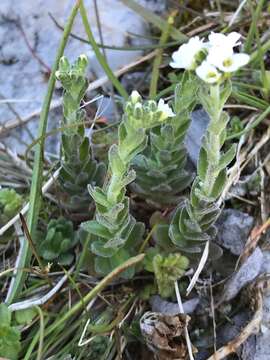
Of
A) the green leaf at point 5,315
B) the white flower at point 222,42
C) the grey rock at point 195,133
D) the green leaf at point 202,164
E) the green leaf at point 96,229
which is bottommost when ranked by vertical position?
the green leaf at point 5,315

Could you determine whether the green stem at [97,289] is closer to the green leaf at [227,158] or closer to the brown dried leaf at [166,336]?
the brown dried leaf at [166,336]

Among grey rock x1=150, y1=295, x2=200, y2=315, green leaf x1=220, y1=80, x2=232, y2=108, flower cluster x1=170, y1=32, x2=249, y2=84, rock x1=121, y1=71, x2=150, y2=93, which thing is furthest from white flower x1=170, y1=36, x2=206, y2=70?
rock x1=121, y1=71, x2=150, y2=93

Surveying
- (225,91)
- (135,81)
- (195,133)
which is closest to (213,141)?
(225,91)

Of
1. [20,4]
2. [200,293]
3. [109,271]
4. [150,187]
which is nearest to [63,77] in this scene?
[150,187]

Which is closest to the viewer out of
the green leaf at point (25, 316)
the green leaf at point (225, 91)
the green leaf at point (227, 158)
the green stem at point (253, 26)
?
the green leaf at point (225, 91)

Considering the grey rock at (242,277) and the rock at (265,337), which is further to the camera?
the grey rock at (242,277)

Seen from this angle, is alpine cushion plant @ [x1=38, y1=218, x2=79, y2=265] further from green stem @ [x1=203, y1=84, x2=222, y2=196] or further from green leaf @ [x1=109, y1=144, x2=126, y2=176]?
green stem @ [x1=203, y1=84, x2=222, y2=196]

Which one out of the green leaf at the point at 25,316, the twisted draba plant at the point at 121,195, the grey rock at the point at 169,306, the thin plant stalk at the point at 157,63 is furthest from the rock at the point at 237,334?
the thin plant stalk at the point at 157,63

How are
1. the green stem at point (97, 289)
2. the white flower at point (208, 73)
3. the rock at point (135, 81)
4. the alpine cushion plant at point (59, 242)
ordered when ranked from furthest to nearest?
1. the rock at point (135, 81)
2. the alpine cushion plant at point (59, 242)
3. the green stem at point (97, 289)
4. the white flower at point (208, 73)
